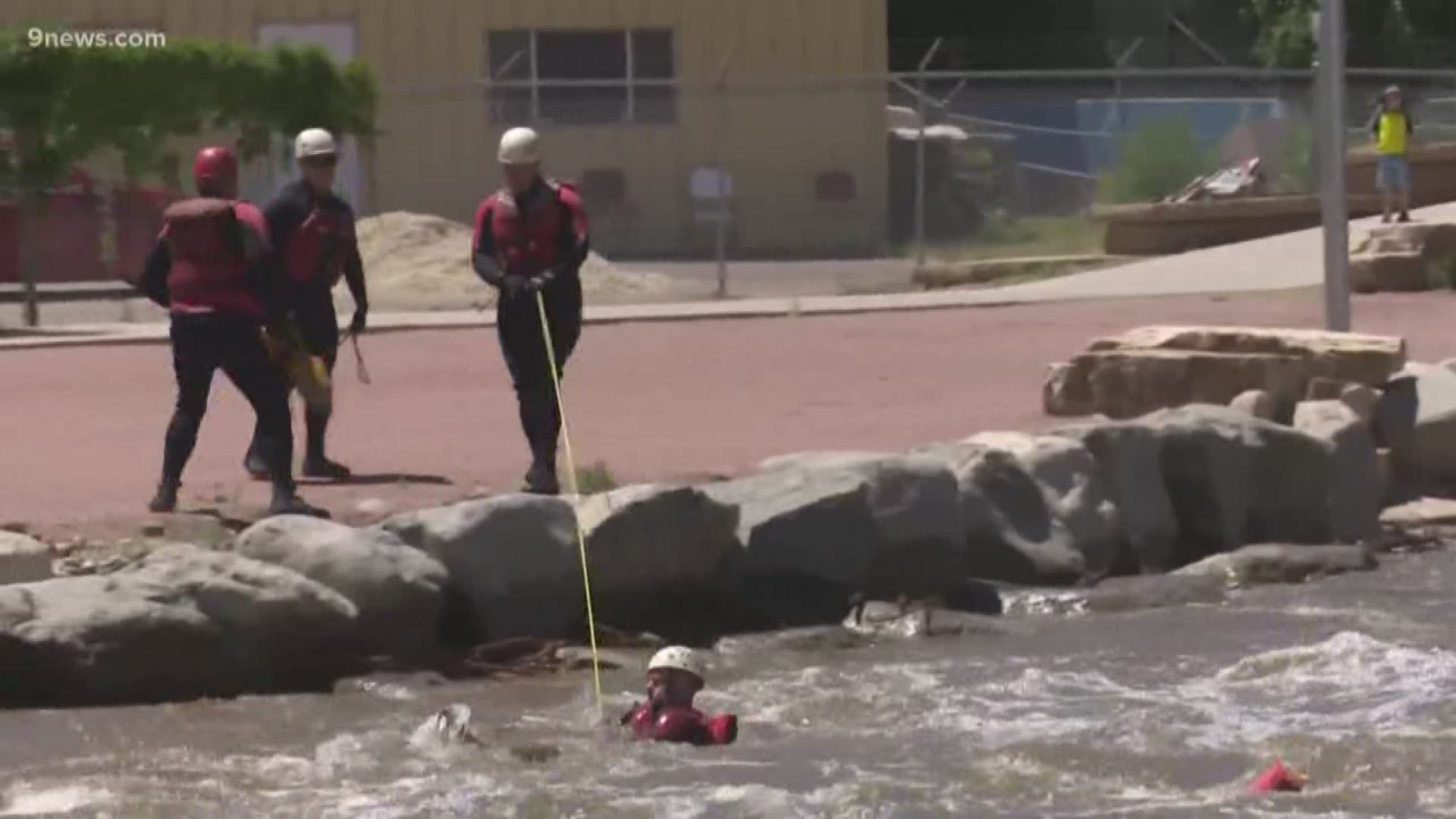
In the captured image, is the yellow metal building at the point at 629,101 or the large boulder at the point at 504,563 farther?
the yellow metal building at the point at 629,101

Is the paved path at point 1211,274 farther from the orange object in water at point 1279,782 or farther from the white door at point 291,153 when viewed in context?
the orange object in water at point 1279,782

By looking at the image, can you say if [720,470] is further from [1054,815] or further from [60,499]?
[1054,815]

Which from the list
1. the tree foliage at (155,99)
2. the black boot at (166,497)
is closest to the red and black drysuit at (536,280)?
the black boot at (166,497)

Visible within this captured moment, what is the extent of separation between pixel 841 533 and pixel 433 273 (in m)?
17.0

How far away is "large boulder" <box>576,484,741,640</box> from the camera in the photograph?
12578mm

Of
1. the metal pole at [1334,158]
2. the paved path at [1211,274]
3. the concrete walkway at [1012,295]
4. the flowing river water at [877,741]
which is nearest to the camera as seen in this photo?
the flowing river water at [877,741]

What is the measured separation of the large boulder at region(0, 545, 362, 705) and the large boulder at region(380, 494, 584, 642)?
615 mm

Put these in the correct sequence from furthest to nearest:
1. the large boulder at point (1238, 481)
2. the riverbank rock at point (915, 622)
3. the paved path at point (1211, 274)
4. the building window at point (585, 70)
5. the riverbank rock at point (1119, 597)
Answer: the building window at point (585, 70) → the paved path at point (1211, 274) → the large boulder at point (1238, 481) → the riverbank rock at point (1119, 597) → the riverbank rock at point (915, 622)

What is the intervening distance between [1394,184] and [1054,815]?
2127 cm

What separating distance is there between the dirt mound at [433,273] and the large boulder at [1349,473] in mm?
12681

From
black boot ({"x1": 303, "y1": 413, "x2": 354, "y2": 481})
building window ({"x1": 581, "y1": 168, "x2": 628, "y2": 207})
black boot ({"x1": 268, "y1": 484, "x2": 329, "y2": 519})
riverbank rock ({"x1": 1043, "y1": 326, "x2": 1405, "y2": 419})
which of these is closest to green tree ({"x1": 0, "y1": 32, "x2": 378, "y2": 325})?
building window ({"x1": 581, "y1": 168, "x2": 628, "y2": 207})

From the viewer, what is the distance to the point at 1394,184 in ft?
98.0

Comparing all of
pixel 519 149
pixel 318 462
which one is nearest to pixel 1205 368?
pixel 519 149

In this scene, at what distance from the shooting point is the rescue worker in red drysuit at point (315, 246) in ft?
46.4
